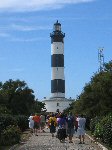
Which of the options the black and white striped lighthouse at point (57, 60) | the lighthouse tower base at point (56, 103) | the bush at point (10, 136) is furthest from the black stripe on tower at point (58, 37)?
the bush at point (10, 136)

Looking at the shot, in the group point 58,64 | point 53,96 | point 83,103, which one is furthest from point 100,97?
point 53,96

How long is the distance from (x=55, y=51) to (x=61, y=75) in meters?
5.19

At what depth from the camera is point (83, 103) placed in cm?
4834

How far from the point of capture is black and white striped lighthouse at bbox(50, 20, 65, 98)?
102 m

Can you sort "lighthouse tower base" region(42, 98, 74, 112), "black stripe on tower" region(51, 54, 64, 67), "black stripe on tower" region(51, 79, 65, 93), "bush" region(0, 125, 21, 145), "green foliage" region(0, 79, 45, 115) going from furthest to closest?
"lighthouse tower base" region(42, 98, 74, 112) < "black stripe on tower" region(51, 79, 65, 93) < "black stripe on tower" region(51, 54, 64, 67) < "green foliage" region(0, 79, 45, 115) < "bush" region(0, 125, 21, 145)

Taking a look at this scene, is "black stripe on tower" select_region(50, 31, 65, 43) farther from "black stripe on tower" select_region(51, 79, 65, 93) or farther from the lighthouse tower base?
the lighthouse tower base

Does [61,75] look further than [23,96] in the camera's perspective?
Yes

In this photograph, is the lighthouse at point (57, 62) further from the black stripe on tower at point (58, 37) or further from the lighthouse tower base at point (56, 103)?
the lighthouse tower base at point (56, 103)

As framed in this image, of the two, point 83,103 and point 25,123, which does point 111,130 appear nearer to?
point 25,123

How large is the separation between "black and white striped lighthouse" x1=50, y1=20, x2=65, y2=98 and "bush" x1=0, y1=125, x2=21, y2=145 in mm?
75120

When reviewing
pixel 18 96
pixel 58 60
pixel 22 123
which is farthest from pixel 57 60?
pixel 22 123

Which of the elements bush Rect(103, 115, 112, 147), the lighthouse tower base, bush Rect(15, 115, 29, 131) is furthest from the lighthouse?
bush Rect(103, 115, 112, 147)

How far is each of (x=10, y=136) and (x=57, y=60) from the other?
76.3 meters

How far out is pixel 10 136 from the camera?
25328 millimetres
